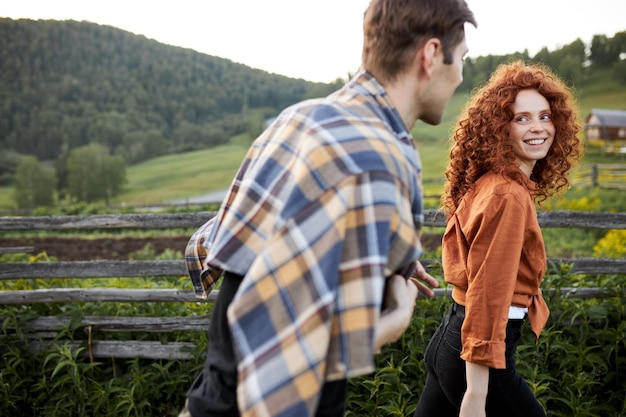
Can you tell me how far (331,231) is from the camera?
3.36 ft

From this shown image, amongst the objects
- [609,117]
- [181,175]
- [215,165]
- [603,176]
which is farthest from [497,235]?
[215,165]

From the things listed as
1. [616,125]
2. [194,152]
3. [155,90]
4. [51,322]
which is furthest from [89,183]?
[51,322]

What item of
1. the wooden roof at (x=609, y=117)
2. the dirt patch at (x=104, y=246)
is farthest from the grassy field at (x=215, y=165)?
the dirt patch at (x=104, y=246)

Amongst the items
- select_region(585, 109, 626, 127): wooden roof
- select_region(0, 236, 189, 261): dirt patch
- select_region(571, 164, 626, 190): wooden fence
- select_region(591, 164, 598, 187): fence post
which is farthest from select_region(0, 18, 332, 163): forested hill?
select_region(0, 236, 189, 261): dirt patch

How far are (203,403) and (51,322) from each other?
367 centimetres

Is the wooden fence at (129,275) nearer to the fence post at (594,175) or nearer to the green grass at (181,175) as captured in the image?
the fence post at (594,175)

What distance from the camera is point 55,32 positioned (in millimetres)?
79750

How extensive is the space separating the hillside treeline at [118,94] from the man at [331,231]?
2427 inches

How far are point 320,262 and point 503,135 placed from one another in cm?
135

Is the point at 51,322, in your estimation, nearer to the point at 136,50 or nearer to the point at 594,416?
the point at 594,416

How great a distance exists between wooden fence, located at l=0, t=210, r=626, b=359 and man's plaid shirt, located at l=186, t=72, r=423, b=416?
10.8ft

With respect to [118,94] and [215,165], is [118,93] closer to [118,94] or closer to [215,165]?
[118,94]

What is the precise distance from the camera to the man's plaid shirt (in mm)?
1014

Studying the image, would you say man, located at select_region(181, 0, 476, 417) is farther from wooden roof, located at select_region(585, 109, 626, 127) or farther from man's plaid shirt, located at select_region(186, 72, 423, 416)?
wooden roof, located at select_region(585, 109, 626, 127)
